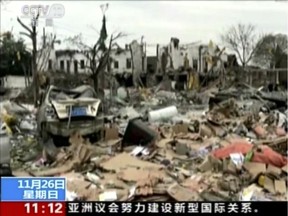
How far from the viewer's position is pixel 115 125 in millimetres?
3096

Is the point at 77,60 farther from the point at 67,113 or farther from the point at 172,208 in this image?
the point at 172,208

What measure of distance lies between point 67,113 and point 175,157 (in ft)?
2.40

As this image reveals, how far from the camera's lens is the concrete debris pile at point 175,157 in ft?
9.28

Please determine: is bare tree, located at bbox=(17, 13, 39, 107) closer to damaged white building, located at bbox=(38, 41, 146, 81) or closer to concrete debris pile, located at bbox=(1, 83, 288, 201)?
damaged white building, located at bbox=(38, 41, 146, 81)

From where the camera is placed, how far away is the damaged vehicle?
2906 millimetres

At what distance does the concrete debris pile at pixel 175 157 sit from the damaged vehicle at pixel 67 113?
0.07 metres

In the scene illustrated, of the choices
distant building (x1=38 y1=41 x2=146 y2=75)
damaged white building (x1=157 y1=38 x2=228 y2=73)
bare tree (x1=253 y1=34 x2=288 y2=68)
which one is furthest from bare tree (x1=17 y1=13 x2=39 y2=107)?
bare tree (x1=253 y1=34 x2=288 y2=68)

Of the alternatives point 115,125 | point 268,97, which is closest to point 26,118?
A: point 115,125

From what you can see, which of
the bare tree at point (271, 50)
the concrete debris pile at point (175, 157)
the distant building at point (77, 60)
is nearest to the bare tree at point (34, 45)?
the distant building at point (77, 60)

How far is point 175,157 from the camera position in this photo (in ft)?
11.0

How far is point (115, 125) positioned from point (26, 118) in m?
0.46

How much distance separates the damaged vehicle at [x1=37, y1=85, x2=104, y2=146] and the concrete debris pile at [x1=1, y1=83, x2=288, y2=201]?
0.22 ft

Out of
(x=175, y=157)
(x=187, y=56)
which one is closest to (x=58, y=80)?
(x=187, y=56)
